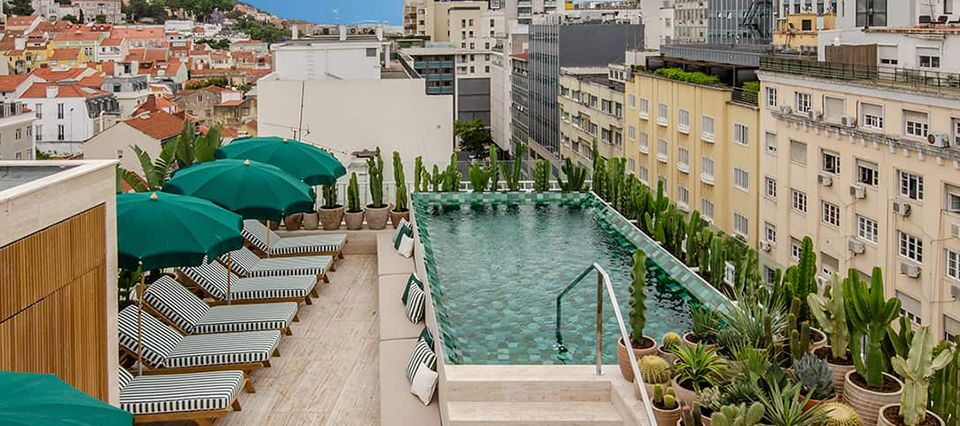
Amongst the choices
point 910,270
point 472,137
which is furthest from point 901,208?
point 472,137

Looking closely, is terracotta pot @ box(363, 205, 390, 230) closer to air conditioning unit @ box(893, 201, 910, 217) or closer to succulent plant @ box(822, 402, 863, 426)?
succulent plant @ box(822, 402, 863, 426)

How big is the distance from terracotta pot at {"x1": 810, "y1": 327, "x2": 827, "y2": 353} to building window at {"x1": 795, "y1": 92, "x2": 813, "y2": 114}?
19.2 meters

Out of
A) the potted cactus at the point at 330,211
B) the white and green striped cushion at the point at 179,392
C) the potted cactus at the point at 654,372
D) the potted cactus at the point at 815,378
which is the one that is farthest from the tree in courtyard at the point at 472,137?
the potted cactus at the point at 815,378

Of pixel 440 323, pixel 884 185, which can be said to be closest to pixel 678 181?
pixel 884 185

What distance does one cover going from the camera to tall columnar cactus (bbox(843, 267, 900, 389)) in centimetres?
617

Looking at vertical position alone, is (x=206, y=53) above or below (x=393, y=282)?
above

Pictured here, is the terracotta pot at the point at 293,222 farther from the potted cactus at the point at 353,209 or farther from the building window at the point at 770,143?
the building window at the point at 770,143

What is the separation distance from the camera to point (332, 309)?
11.3 metres

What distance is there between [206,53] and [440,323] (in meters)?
112

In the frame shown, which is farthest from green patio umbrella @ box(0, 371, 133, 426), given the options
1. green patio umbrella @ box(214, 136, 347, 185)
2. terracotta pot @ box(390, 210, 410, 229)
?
terracotta pot @ box(390, 210, 410, 229)

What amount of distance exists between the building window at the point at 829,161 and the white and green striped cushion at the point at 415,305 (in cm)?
1669

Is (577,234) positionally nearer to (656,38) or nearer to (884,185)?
(884,185)

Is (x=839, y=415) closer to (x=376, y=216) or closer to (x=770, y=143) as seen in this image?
(x=376, y=216)

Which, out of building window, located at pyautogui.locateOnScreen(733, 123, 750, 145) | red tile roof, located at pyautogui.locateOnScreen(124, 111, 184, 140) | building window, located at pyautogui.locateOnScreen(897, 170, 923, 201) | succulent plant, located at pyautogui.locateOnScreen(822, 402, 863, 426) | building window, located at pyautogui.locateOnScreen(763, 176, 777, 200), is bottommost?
succulent plant, located at pyautogui.locateOnScreen(822, 402, 863, 426)
